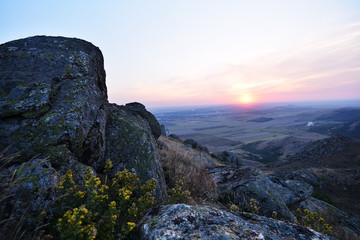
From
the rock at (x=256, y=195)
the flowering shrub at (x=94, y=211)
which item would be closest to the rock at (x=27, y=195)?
the flowering shrub at (x=94, y=211)

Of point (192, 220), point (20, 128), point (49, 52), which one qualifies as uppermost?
point (49, 52)

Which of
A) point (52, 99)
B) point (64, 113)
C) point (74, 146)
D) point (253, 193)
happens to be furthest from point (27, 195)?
point (253, 193)

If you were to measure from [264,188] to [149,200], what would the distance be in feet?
17.8

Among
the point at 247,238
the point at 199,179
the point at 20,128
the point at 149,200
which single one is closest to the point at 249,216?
the point at 247,238

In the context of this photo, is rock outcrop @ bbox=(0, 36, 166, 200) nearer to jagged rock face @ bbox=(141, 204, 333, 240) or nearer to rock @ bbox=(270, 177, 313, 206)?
jagged rock face @ bbox=(141, 204, 333, 240)

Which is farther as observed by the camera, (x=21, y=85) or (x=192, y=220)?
(x=21, y=85)

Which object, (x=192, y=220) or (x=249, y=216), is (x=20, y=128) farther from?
(x=249, y=216)

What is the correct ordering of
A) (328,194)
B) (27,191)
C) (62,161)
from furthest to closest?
(328,194)
(62,161)
(27,191)

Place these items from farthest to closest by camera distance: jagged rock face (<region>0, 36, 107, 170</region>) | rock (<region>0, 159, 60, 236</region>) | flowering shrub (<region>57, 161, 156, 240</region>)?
1. jagged rock face (<region>0, 36, 107, 170</region>)
2. rock (<region>0, 159, 60, 236</region>)
3. flowering shrub (<region>57, 161, 156, 240</region>)

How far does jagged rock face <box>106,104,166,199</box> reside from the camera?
16.8 feet

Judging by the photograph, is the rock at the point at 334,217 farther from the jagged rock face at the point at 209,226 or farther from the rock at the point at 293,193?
the jagged rock face at the point at 209,226

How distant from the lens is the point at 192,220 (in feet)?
9.18

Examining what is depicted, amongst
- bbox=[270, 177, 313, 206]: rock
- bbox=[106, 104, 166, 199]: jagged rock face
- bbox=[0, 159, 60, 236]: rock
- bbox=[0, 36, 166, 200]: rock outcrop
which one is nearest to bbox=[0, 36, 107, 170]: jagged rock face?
bbox=[0, 36, 166, 200]: rock outcrop

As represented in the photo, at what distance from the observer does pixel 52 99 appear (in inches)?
176
